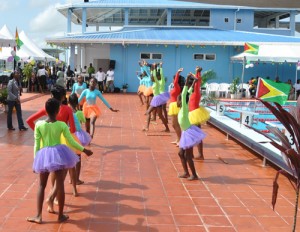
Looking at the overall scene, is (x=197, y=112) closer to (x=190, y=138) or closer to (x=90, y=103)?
(x=190, y=138)

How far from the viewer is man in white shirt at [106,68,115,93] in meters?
23.4

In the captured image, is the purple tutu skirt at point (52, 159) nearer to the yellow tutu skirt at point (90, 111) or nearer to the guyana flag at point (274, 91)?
the guyana flag at point (274, 91)

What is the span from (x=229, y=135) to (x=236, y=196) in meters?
4.96

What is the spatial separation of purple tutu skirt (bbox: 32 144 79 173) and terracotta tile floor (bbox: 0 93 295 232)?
692 mm

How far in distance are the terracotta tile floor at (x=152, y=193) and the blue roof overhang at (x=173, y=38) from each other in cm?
1419

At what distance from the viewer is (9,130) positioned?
36.3 ft

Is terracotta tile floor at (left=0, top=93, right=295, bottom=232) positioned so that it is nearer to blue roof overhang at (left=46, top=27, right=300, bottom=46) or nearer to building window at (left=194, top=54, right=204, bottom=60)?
blue roof overhang at (left=46, top=27, right=300, bottom=46)

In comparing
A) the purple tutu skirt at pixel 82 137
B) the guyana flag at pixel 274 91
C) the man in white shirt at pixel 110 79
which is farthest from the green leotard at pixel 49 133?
the man in white shirt at pixel 110 79

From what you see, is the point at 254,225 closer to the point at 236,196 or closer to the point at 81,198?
the point at 236,196

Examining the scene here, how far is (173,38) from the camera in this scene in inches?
941

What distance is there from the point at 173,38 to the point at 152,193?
18.9m

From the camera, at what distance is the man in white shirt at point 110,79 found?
2342 centimetres

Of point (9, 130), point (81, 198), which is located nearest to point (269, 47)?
point (9, 130)

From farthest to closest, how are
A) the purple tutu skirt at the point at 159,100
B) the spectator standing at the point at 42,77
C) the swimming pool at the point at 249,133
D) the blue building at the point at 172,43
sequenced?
the blue building at the point at 172,43 → the spectator standing at the point at 42,77 → the purple tutu skirt at the point at 159,100 → the swimming pool at the point at 249,133
